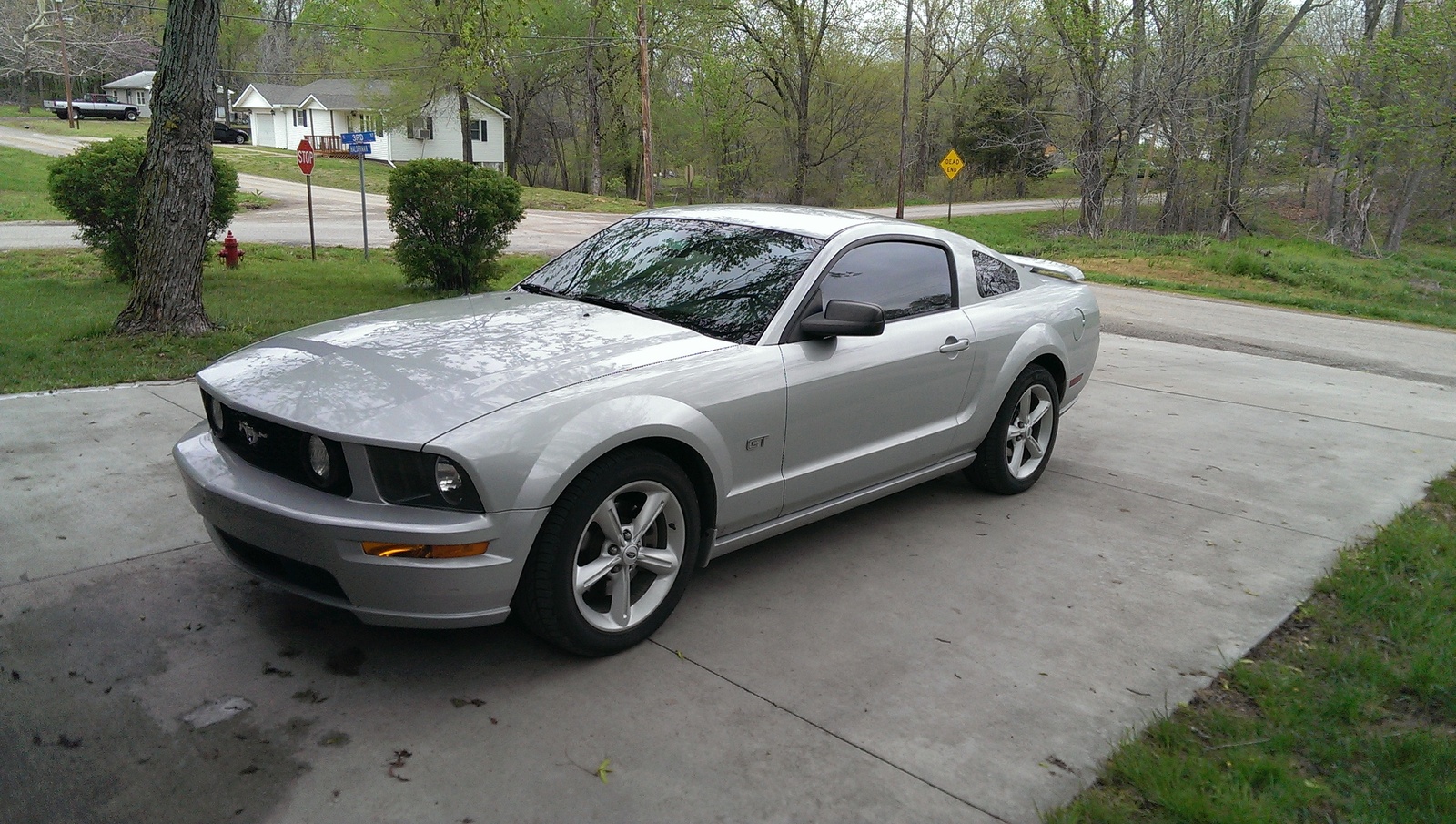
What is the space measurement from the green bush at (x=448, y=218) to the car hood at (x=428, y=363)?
7830mm

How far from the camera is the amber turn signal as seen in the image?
125 inches

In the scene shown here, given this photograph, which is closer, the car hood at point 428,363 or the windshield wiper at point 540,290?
the car hood at point 428,363

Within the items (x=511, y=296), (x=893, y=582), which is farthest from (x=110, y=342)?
(x=893, y=582)

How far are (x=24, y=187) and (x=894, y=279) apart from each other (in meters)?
28.8

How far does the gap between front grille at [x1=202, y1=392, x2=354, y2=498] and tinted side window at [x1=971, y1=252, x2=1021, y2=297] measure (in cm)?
346

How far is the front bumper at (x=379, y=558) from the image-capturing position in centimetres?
317

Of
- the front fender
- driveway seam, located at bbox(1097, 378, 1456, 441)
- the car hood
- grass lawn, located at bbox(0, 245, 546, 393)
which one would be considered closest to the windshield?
the car hood

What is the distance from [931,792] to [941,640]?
3.37ft

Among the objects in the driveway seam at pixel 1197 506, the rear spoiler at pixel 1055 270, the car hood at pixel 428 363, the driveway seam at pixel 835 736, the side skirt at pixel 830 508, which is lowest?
the driveway seam at pixel 835 736

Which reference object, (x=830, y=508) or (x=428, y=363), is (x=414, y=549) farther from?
(x=830, y=508)

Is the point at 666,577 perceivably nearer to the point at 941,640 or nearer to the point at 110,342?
the point at 941,640

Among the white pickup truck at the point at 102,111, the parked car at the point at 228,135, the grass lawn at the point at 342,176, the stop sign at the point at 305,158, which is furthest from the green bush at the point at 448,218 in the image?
the white pickup truck at the point at 102,111

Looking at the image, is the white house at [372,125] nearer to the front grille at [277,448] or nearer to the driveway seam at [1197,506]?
the driveway seam at [1197,506]

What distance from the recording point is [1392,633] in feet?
13.2
